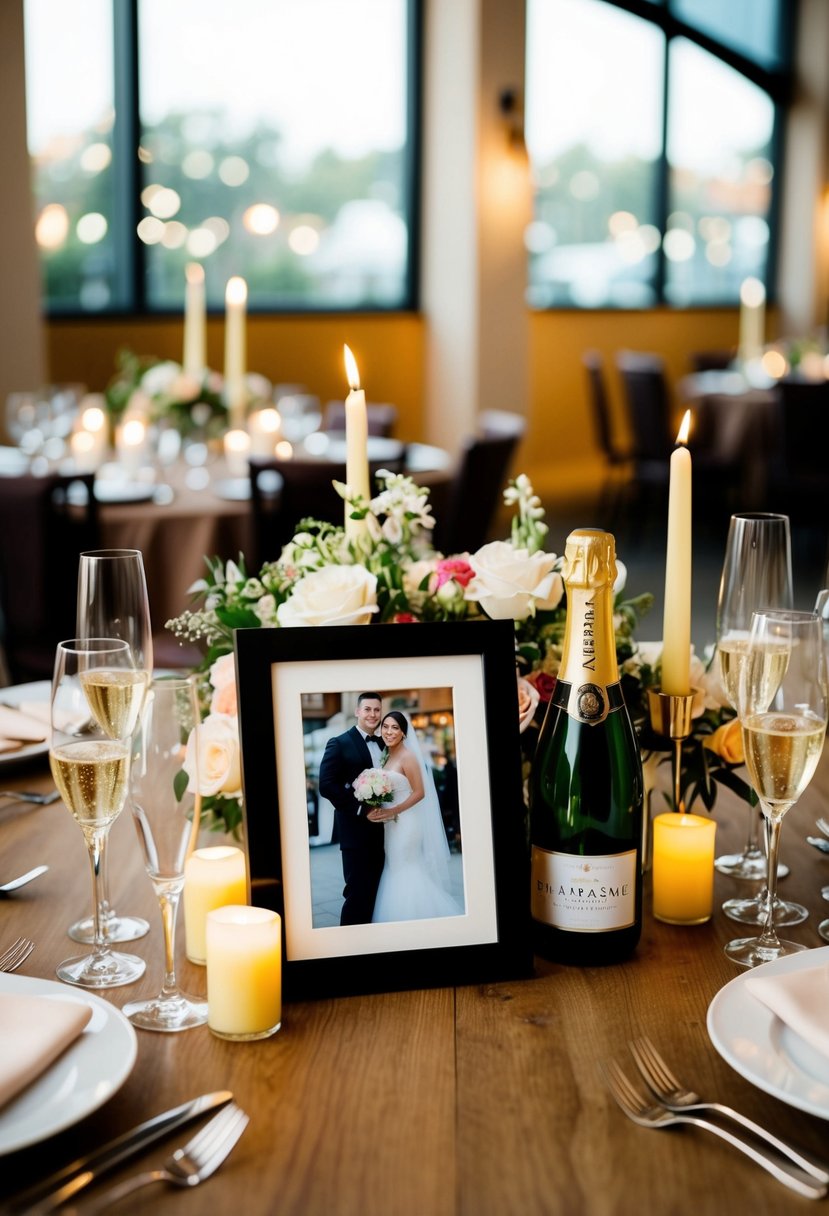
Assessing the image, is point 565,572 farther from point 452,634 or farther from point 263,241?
point 263,241

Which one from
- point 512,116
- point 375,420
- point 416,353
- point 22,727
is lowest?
point 22,727

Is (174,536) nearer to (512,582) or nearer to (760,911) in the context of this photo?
(512,582)

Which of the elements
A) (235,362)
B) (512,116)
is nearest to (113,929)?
(235,362)

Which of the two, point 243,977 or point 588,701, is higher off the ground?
point 588,701

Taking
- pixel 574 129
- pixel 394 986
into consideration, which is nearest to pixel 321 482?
pixel 394 986

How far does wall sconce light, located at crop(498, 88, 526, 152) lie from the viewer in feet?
24.5

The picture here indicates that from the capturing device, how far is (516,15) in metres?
7.46

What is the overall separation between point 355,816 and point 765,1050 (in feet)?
1.09

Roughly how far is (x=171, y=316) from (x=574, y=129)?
3.73m

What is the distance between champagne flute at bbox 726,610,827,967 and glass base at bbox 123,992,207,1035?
459mm

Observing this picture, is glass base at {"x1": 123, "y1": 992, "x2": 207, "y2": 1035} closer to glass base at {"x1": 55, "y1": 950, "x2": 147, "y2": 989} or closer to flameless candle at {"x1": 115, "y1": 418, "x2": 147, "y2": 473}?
glass base at {"x1": 55, "y1": 950, "x2": 147, "y2": 989}

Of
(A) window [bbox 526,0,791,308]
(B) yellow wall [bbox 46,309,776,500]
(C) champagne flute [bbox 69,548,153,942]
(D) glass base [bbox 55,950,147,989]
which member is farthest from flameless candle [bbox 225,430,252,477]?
(A) window [bbox 526,0,791,308]

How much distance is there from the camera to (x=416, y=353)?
8219 millimetres

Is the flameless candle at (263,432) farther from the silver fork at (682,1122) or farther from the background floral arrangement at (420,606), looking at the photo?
the silver fork at (682,1122)
